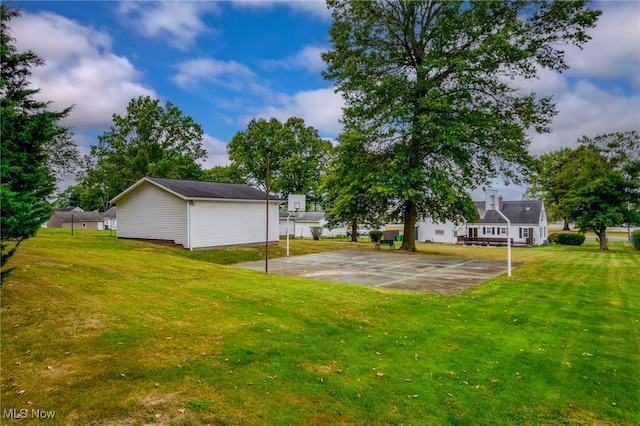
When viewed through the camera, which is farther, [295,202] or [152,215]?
[295,202]

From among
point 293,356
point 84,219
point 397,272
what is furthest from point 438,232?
point 84,219

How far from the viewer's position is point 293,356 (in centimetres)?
570

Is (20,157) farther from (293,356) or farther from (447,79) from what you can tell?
(447,79)

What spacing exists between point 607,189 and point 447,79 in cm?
2300

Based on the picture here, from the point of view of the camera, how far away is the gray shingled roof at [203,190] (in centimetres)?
2094

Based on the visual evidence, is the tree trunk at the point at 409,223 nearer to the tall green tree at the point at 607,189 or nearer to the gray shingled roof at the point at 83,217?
the tall green tree at the point at 607,189

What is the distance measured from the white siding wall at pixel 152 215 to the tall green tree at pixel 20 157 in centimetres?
1487

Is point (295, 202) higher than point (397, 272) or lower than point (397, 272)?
higher

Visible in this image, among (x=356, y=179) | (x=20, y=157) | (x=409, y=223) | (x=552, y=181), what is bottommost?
(x=409, y=223)

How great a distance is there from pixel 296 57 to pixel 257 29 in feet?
15.4

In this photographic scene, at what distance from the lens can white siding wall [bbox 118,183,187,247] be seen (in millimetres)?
20938

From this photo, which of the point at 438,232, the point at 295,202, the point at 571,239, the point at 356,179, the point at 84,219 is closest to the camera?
the point at 295,202

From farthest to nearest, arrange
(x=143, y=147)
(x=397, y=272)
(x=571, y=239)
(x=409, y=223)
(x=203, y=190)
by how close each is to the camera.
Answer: (x=571, y=239), (x=143, y=147), (x=409, y=223), (x=203, y=190), (x=397, y=272)

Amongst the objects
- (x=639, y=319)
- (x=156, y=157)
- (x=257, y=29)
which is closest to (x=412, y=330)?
(x=639, y=319)
